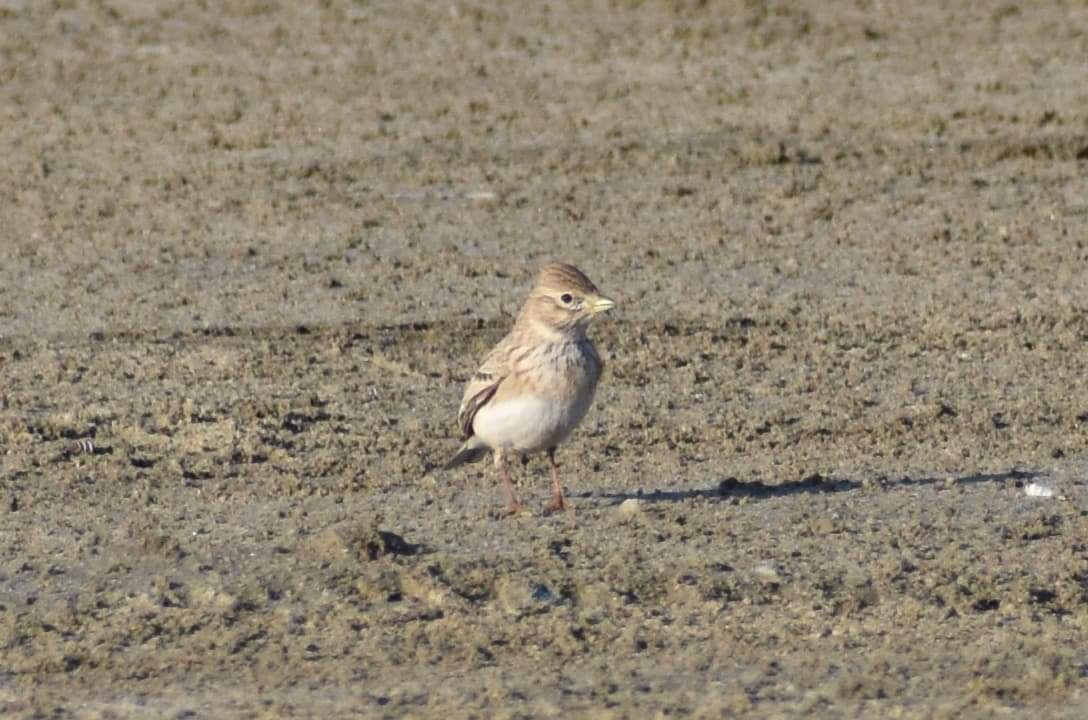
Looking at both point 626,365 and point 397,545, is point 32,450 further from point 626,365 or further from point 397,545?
point 626,365

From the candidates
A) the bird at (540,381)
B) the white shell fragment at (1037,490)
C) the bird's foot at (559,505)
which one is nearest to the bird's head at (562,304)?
the bird at (540,381)

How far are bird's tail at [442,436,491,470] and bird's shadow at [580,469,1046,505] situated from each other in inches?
15.9

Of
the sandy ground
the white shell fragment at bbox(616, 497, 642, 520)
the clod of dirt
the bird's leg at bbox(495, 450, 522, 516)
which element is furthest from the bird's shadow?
the clod of dirt

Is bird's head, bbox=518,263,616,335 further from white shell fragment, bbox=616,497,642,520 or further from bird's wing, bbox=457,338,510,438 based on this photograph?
white shell fragment, bbox=616,497,642,520

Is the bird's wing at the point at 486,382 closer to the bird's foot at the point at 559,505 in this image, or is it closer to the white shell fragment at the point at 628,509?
the bird's foot at the point at 559,505

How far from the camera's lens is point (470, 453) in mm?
8398

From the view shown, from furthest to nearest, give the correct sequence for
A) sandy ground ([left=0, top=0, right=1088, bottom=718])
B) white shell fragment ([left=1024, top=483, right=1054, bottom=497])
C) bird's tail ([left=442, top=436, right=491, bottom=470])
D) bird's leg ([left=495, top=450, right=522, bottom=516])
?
white shell fragment ([left=1024, top=483, right=1054, bottom=497]), bird's tail ([left=442, top=436, right=491, bottom=470]), bird's leg ([left=495, top=450, right=522, bottom=516]), sandy ground ([left=0, top=0, right=1088, bottom=718])

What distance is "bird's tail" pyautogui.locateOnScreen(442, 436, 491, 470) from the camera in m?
8.28

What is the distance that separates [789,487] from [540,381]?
1.10m

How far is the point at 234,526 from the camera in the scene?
807cm

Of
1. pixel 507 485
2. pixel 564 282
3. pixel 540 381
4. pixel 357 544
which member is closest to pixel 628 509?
pixel 507 485

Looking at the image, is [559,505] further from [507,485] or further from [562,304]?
[562,304]

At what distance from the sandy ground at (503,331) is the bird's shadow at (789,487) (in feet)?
0.09

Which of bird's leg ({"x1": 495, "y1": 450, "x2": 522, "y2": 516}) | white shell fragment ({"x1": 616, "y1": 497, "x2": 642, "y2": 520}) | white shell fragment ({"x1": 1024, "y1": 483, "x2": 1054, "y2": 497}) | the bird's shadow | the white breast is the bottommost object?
white shell fragment ({"x1": 1024, "y1": 483, "x2": 1054, "y2": 497})
